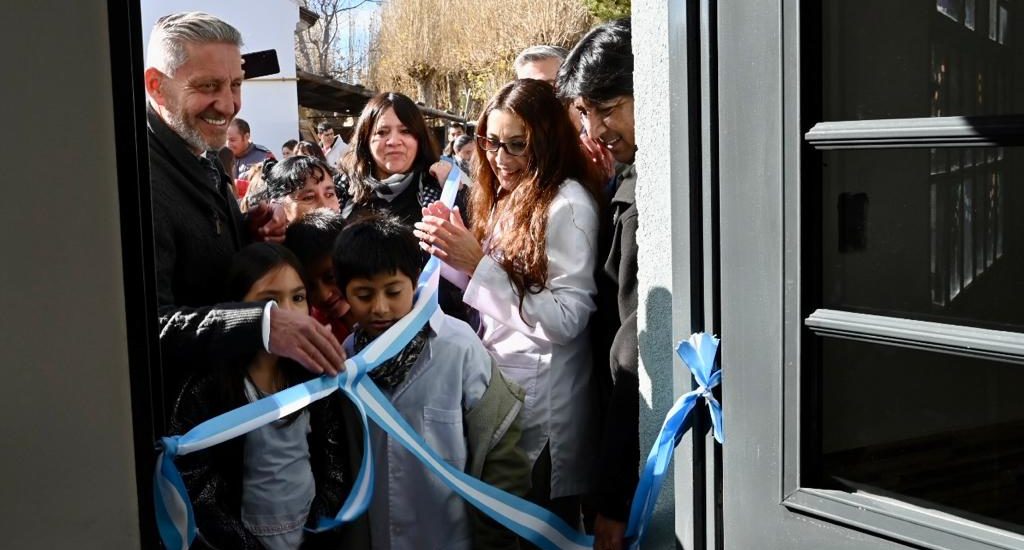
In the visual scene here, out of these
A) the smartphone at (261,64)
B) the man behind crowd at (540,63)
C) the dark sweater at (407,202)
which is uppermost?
the smartphone at (261,64)

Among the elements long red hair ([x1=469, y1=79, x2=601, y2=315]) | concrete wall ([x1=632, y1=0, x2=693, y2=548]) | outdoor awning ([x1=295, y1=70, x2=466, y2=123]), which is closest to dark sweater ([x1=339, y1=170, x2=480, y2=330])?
long red hair ([x1=469, y1=79, x2=601, y2=315])

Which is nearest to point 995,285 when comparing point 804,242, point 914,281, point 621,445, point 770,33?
point 914,281

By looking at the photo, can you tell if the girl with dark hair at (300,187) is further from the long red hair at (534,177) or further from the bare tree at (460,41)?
the bare tree at (460,41)

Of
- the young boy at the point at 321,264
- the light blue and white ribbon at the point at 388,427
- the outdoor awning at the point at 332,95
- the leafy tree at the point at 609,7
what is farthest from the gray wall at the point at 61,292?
the leafy tree at the point at 609,7

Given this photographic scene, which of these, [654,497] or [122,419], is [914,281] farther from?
[122,419]

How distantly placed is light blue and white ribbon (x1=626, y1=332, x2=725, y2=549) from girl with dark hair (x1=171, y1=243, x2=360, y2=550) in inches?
29.1

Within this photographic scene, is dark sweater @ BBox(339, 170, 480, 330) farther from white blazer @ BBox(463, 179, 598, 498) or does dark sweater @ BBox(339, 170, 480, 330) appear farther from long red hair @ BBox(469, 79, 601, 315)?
white blazer @ BBox(463, 179, 598, 498)

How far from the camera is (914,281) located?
1.44 m

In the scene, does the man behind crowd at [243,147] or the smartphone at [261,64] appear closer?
the smartphone at [261,64]

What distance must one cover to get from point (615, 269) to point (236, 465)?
3.15ft

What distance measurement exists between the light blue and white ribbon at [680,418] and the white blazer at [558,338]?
532 millimetres

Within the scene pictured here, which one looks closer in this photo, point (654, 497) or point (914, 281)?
point (914, 281)

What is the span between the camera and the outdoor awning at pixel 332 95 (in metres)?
9.18

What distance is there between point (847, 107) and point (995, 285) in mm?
323
